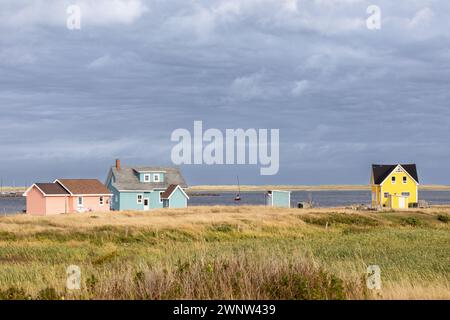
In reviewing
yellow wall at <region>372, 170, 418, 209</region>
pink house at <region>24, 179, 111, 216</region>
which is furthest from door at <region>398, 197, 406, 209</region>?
pink house at <region>24, 179, 111, 216</region>

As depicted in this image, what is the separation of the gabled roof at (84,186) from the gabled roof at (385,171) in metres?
35.1

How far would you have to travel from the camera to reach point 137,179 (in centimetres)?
7756

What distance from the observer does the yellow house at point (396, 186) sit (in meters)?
81.2

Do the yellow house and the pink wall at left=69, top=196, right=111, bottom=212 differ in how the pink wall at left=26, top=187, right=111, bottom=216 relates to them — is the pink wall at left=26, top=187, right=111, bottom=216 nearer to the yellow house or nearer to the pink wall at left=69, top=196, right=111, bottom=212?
the pink wall at left=69, top=196, right=111, bottom=212

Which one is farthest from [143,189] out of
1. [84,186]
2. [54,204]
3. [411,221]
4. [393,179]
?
[411,221]

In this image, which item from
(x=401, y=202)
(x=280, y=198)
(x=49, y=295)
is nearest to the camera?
(x=49, y=295)

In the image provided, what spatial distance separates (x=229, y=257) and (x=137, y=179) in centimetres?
6389

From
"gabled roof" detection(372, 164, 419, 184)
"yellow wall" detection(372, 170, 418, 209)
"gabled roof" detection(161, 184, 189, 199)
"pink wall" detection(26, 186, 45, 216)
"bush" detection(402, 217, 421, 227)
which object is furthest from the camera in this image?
"gabled roof" detection(372, 164, 419, 184)

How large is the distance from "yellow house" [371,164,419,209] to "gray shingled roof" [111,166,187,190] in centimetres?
2549

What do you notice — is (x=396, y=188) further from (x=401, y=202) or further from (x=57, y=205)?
(x=57, y=205)

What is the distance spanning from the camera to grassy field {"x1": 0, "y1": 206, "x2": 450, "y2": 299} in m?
12.5
